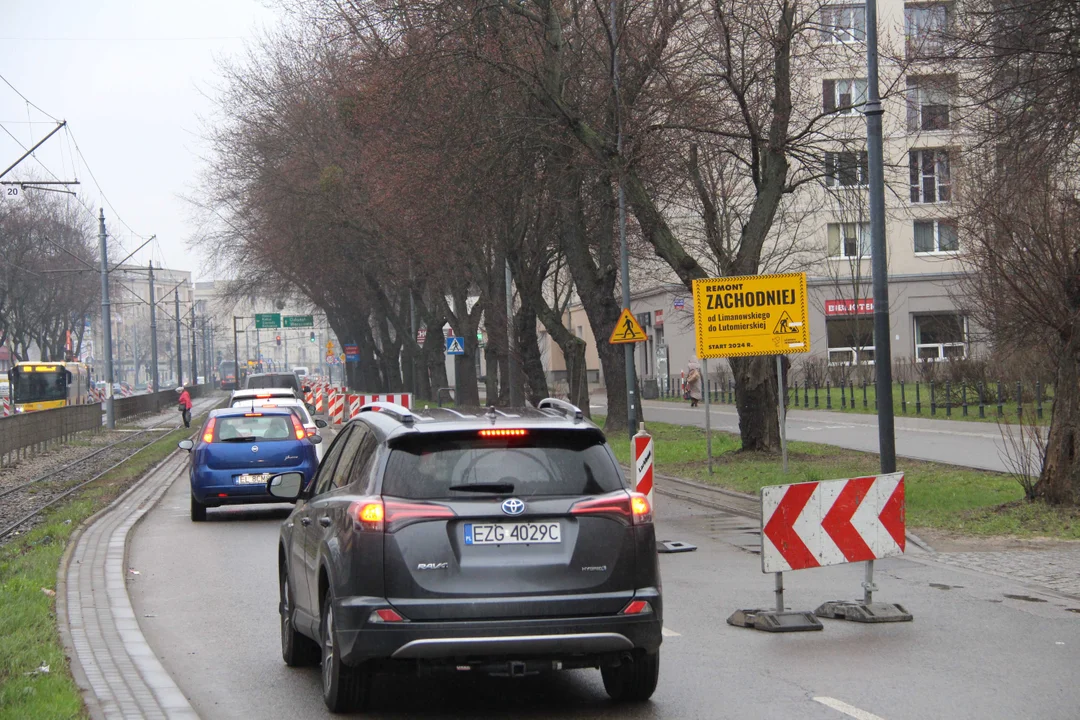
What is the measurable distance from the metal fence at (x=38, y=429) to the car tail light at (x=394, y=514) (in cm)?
2721

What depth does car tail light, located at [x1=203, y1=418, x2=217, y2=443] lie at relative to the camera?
17734 mm

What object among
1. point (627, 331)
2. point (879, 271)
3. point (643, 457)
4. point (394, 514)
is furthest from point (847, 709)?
point (627, 331)

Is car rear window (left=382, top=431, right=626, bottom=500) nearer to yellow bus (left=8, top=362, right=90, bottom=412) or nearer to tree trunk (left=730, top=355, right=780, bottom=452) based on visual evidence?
tree trunk (left=730, top=355, right=780, bottom=452)

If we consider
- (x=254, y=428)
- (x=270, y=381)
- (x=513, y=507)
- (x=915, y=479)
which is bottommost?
(x=915, y=479)

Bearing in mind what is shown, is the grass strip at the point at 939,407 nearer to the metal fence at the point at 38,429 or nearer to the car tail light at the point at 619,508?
the metal fence at the point at 38,429

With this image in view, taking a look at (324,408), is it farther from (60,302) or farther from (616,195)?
(60,302)

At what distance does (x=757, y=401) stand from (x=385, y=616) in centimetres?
1774

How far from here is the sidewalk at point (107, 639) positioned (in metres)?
6.86

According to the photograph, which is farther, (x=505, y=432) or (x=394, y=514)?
(x=505, y=432)

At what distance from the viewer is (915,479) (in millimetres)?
18844

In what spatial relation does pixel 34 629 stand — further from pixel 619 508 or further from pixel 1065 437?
pixel 1065 437

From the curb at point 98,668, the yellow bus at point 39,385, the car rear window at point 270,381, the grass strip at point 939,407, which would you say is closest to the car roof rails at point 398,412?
the curb at point 98,668

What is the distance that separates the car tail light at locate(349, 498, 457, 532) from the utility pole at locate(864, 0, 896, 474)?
9.86 metres

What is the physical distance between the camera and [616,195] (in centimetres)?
2903
